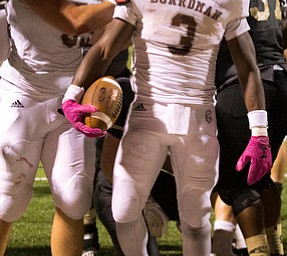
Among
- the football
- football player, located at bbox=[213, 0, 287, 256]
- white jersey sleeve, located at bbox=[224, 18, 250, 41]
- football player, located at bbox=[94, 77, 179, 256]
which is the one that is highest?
white jersey sleeve, located at bbox=[224, 18, 250, 41]

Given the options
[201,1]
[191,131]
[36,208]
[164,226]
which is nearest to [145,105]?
[191,131]

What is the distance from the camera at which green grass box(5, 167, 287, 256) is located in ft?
16.8

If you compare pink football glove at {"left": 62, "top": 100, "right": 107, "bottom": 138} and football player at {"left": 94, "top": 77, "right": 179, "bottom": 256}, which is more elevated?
pink football glove at {"left": 62, "top": 100, "right": 107, "bottom": 138}

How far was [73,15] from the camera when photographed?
3557 mm

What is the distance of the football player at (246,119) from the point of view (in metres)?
3.98

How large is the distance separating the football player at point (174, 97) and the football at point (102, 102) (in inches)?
1.7

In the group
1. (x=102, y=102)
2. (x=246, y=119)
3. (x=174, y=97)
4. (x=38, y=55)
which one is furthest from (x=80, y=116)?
(x=246, y=119)

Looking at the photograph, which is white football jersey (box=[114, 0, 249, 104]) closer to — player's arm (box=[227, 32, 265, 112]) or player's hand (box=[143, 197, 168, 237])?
player's arm (box=[227, 32, 265, 112])

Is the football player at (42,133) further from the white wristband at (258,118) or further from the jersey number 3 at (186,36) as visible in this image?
the white wristband at (258,118)

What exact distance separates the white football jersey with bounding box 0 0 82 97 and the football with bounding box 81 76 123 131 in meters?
0.34

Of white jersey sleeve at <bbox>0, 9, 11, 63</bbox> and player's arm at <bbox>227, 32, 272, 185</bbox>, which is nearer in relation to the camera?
player's arm at <bbox>227, 32, 272, 185</bbox>

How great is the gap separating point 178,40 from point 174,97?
195mm

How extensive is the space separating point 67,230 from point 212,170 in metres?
0.59

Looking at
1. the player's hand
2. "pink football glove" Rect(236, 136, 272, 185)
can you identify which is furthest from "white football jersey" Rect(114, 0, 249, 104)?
the player's hand
